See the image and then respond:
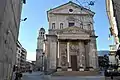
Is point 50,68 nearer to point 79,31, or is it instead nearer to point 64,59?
point 64,59

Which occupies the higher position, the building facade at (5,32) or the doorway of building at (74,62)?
the building facade at (5,32)

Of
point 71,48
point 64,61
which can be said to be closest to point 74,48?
point 71,48

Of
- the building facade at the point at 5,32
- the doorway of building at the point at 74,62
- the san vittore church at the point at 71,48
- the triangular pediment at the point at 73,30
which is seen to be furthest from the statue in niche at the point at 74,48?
the building facade at the point at 5,32

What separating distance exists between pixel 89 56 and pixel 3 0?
27.6 meters

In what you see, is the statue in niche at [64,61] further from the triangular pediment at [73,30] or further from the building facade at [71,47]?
the triangular pediment at [73,30]

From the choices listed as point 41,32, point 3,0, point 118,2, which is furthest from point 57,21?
point 41,32

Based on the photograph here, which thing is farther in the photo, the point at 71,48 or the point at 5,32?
the point at 71,48

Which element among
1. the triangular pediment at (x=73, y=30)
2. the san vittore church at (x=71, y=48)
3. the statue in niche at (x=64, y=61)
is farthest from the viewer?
the triangular pediment at (x=73, y=30)

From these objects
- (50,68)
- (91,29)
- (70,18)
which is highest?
(70,18)

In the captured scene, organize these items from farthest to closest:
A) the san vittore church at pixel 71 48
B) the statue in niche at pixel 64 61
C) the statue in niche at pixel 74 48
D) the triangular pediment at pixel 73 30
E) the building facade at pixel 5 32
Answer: the statue in niche at pixel 74 48
the triangular pediment at pixel 73 30
the statue in niche at pixel 64 61
the san vittore church at pixel 71 48
the building facade at pixel 5 32

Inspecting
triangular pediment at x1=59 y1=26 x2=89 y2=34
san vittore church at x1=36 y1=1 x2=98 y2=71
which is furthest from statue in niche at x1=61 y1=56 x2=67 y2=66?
triangular pediment at x1=59 y1=26 x2=89 y2=34

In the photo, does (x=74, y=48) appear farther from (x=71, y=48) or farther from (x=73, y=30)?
(x=73, y=30)

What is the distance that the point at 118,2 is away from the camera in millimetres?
13516

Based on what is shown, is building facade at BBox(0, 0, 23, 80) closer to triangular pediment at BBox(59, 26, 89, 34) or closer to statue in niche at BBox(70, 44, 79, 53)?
triangular pediment at BBox(59, 26, 89, 34)
